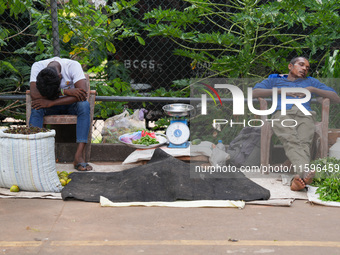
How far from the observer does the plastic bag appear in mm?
6289

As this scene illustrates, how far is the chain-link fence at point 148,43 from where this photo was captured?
6012mm

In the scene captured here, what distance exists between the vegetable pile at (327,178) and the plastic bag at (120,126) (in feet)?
7.53

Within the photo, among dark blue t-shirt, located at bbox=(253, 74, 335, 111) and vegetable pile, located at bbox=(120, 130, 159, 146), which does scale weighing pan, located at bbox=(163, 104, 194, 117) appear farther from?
dark blue t-shirt, located at bbox=(253, 74, 335, 111)

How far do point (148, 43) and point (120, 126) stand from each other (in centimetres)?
165

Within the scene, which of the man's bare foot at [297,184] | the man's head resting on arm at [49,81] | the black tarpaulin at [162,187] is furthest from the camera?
the man's head resting on arm at [49,81]

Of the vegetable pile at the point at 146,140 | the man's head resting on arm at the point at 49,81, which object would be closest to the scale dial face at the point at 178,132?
the vegetable pile at the point at 146,140

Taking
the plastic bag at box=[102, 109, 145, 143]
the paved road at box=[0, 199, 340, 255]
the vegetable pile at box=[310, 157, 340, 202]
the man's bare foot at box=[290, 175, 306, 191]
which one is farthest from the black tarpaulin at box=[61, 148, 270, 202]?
the plastic bag at box=[102, 109, 145, 143]

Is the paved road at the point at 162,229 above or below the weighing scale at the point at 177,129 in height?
below

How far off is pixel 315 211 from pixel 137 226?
1.55 m

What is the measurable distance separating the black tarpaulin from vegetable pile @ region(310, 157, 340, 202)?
0.54 m

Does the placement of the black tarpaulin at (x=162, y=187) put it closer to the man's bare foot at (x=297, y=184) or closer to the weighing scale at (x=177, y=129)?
the man's bare foot at (x=297, y=184)

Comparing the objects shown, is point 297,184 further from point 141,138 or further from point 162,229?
point 141,138

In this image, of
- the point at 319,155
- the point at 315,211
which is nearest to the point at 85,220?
the point at 315,211

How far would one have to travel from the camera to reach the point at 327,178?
15.1 ft
